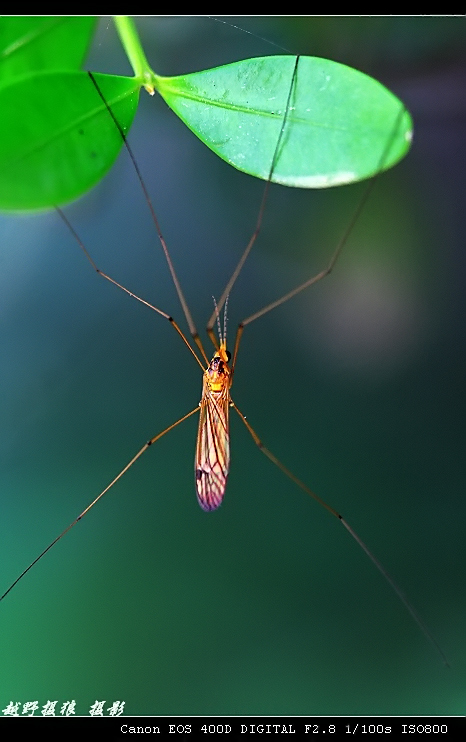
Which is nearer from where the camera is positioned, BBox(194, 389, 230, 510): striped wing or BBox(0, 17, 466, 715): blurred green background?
BBox(194, 389, 230, 510): striped wing

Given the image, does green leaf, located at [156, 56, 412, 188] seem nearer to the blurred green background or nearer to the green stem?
the green stem

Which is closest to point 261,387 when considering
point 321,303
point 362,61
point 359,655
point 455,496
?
point 321,303

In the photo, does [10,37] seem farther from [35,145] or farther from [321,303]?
[321,303]

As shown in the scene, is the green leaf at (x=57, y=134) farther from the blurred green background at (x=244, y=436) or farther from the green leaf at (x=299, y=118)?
the blurred green background at (x=244, y=436)

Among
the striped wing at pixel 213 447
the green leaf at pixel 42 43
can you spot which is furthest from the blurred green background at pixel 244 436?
the green leaf at pixel 42 43

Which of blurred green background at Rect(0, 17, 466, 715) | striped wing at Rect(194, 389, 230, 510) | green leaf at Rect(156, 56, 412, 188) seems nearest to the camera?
green leaf at Rect(156, 56, 412, 188)

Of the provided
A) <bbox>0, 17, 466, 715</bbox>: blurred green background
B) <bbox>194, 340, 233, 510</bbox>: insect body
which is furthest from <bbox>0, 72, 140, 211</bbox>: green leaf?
<bbox>0, 17, 466, 715</bbox>: blurred green background
